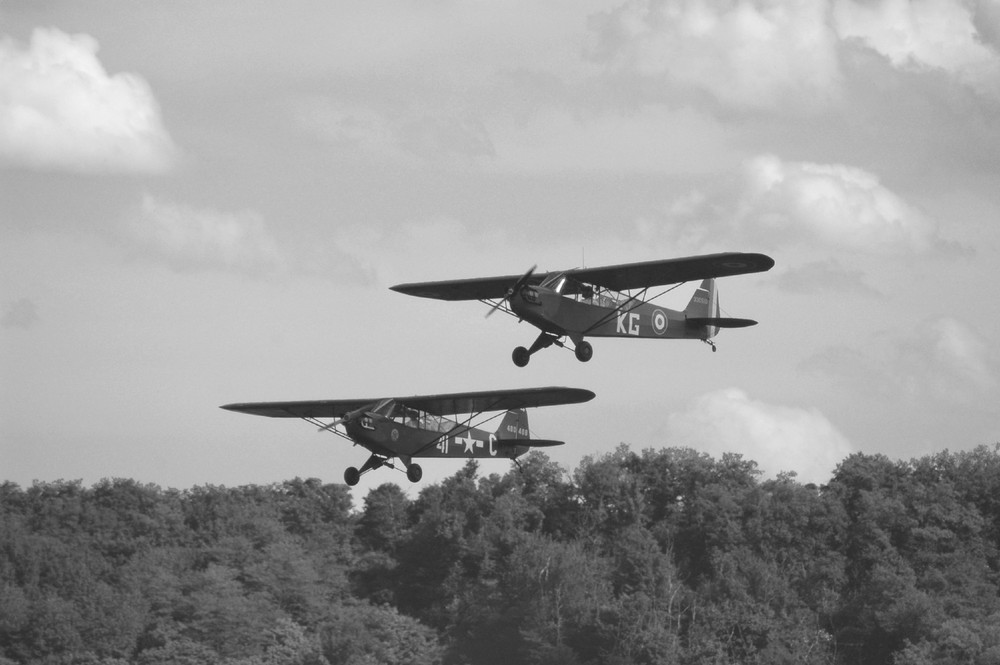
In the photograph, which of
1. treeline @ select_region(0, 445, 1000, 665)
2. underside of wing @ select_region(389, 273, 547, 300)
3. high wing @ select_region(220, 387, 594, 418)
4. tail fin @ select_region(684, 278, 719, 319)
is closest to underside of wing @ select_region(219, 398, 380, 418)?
high wing @ select_region(220, 387, 594, 418)

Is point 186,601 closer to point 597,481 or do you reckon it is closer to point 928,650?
point 597,481

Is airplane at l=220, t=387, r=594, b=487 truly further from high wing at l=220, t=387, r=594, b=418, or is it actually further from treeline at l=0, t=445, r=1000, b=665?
treeline at l=0, t=445, r=1000, b=665

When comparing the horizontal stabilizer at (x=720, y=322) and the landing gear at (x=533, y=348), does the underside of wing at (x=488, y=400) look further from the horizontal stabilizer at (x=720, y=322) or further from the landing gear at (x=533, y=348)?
the landing gear at (x=533, y=348)

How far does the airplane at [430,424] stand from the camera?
125 ft

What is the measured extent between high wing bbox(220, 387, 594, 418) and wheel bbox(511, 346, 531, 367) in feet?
17.7

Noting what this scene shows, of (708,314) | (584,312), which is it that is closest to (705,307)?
(708,314)

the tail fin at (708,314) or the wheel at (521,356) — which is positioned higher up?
the tail fin at (708,314)

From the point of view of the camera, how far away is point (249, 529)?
90312 millimetres

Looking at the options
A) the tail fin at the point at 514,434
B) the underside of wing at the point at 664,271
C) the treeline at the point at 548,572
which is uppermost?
the underside of wing at the point at 664,271

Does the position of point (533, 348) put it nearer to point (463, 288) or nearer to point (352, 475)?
point (463, 288)

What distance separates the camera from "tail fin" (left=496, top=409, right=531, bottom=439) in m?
43.0

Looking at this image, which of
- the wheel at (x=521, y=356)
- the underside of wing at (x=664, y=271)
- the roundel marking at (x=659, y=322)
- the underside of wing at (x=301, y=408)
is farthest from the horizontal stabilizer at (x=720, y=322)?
the underside of wing at (x=301, y=408)

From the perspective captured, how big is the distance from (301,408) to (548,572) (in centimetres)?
3074

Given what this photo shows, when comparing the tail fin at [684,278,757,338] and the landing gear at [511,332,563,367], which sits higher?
the tail fin at [684,278,757,338]
